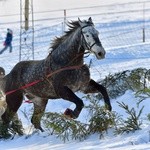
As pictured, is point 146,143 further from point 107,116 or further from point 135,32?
point 135,32

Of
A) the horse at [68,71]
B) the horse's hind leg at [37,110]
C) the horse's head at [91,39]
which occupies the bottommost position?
the horse's hind leg at [37,110]

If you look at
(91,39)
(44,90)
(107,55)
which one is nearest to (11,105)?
(44,90)

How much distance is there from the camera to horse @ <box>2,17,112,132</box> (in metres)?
8.54

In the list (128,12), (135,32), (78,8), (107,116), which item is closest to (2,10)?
(78,8)

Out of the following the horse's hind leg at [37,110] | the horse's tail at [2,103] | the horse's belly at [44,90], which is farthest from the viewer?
the horse's tail at [2,103]

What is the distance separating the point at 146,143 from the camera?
262 inches

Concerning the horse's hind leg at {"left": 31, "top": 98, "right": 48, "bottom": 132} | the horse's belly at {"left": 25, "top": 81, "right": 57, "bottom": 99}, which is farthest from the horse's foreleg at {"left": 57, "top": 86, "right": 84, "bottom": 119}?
the horse's hind leg at {"left": 31, "top": 98, "right": 48, "bottom": 132}

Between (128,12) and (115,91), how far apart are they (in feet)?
88.8

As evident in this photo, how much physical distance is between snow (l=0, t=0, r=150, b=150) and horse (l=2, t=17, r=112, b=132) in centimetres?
67

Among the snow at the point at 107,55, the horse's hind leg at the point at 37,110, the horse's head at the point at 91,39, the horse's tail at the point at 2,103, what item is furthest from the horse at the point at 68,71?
the snow at the point at 107,55

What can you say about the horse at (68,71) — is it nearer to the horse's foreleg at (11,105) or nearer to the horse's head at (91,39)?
the horse's head at (91,39)

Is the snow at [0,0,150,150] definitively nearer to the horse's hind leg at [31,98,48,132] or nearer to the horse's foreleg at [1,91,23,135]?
the horse's hind leg at [31,98,48,132]

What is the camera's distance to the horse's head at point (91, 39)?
27.1 feet

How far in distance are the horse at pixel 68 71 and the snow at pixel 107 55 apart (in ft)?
2.21
